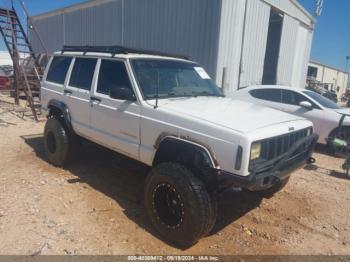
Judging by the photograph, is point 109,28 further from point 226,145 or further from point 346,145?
point 226,145

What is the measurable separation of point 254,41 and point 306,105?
5.17 m

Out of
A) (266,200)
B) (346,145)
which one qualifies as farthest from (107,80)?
(346,145)

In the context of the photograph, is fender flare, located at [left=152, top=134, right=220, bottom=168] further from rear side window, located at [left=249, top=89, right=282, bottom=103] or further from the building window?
the building window

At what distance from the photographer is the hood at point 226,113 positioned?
10.6 ft

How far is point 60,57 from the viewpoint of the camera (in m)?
5.75

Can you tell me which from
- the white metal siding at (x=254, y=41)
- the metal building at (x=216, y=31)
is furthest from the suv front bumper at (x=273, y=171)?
the white metal siding at (x=254, y=41)

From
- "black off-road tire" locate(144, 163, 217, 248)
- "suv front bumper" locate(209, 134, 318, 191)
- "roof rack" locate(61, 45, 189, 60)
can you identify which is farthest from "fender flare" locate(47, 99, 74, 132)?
"suv front bumper" locate(209, 134, 318, 191)

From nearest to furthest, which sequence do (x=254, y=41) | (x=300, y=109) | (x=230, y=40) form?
(x=300, y=109) < (x=230, y=40) < (x=254, y=41)

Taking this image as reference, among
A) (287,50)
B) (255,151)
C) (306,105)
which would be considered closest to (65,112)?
(255,151)

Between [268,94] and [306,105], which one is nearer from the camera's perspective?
[306,105]

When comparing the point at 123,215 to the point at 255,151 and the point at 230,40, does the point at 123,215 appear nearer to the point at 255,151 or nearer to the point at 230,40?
the point at 255,151

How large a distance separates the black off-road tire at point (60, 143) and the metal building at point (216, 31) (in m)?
6.32

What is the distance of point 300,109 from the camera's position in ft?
27.0

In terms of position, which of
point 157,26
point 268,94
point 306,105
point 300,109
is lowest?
point 300,109
